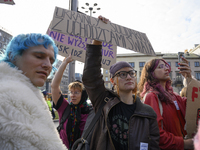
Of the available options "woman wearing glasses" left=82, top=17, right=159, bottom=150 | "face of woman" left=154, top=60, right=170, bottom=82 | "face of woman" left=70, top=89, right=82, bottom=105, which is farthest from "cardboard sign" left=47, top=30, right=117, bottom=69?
"face of woman" left=154, top=60, right=170, bottom=82

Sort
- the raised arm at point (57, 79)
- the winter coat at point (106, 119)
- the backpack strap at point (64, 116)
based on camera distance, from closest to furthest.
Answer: the winter coat at point (106, 119)
the raised arm at point (57, 79)
the backpack strap at point (64, 116)

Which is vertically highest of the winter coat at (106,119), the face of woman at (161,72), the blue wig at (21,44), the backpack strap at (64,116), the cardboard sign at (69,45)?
the cardboard sign at (69,45)

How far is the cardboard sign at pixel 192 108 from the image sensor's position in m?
1.69

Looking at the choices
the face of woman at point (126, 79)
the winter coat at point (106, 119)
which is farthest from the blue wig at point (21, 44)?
the face of woman at point (126, 79)

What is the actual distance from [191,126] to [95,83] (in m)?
1.26

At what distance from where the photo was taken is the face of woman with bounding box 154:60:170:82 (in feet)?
6.91

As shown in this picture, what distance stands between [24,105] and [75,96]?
1969 mm

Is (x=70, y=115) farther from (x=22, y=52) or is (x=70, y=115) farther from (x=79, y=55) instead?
(x=22, y=52)

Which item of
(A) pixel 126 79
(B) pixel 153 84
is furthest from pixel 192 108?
(A) pixel 126 79

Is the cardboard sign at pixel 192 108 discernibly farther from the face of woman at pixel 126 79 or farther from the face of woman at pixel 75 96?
the face of woman at pixel 75 96

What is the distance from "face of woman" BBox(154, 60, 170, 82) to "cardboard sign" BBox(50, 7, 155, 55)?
0.33 metres

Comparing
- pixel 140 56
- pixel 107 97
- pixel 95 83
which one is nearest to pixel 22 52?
pixel 95 83

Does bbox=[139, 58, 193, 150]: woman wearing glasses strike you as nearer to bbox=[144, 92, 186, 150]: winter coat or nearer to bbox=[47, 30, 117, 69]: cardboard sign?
bbox=[144, 92, 186, 150]: winter coat

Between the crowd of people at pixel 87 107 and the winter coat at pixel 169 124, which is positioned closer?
the crowd of people at pixel 87 107
